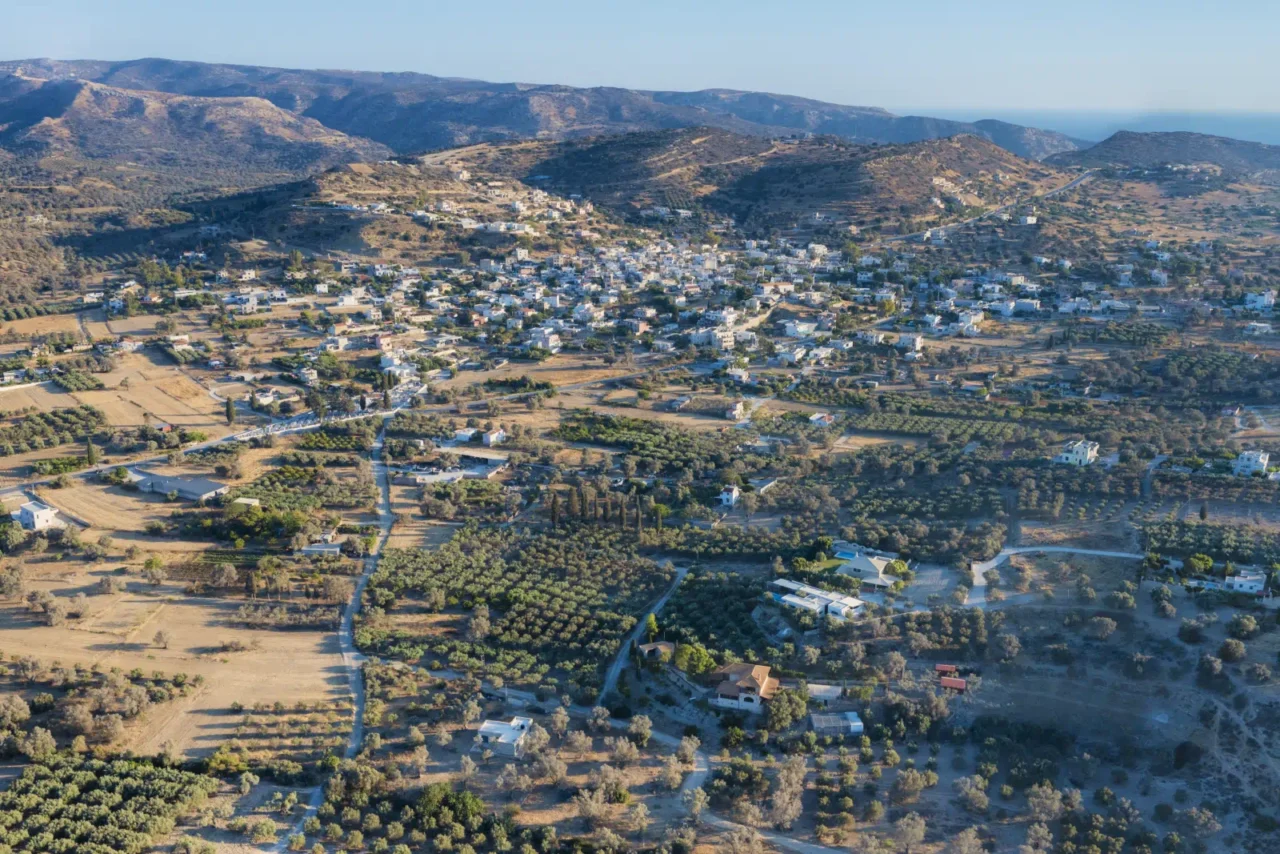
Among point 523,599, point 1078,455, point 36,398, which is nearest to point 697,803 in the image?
point 523,599

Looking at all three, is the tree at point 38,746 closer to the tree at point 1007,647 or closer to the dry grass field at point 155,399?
the tree at point 1007,647

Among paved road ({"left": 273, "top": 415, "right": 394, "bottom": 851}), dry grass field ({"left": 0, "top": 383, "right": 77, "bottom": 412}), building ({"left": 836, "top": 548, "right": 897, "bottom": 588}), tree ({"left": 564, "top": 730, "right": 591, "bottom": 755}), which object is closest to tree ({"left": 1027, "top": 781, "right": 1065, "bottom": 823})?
building ({"left": 836, "top": 548, "right": 897, "bottom": 588})

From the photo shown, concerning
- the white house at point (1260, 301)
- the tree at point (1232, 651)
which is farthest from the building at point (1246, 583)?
the white house at point (1260, 301)

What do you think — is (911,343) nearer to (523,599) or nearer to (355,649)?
(523,599)

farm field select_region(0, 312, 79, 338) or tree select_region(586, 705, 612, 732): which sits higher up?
farm field select_region(0, 312, 79, 338)

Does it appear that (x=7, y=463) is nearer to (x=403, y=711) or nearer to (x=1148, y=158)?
(x=403, y=711)

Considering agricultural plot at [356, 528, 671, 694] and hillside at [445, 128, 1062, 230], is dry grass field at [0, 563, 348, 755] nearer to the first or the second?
agricultural plot at [356, 528, 671, 694]
